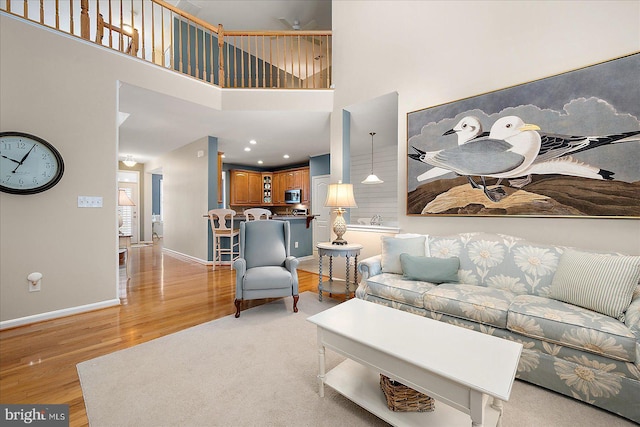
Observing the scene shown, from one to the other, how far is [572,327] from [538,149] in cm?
154

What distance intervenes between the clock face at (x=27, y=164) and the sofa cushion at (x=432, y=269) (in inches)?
145

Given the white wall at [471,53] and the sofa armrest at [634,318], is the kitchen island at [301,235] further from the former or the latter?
the sofa armrest at [634,318]

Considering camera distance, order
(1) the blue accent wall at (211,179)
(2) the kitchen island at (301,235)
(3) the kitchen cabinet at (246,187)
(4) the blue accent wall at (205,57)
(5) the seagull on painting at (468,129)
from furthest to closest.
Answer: (3) the kitchen cabinet at (246,187)
(2) the kitchen island at (301,235)
(1) the blue accent wall at (211,179)
(4) the blue accent wall at (205,57)
(5) the seagull on painting at (468,129)

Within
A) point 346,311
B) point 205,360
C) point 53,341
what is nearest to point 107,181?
point 53,341

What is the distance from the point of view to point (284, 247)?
131 inches

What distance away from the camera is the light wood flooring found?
1.69m

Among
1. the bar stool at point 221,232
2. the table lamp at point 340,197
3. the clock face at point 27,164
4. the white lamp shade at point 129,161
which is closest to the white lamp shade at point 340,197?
the table lamp at point 340,197

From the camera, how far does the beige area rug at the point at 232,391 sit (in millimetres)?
1449

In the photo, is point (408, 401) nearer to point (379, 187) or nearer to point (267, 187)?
point (379, 187)

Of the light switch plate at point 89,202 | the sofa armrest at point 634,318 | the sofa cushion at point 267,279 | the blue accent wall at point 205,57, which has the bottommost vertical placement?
the sofa cushion at point 267,279

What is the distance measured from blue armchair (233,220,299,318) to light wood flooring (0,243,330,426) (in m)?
0.47

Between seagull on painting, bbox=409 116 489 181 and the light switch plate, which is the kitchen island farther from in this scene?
seagull on painting, bbox=409 116 489 181

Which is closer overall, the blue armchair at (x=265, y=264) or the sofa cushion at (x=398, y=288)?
the sofa cushion at (x=398, y=288)

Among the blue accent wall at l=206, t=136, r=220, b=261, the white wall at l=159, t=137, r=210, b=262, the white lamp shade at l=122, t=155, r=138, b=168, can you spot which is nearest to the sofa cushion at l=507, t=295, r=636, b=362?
the blue accent wall at l=206, t=136, r=220, b=261
